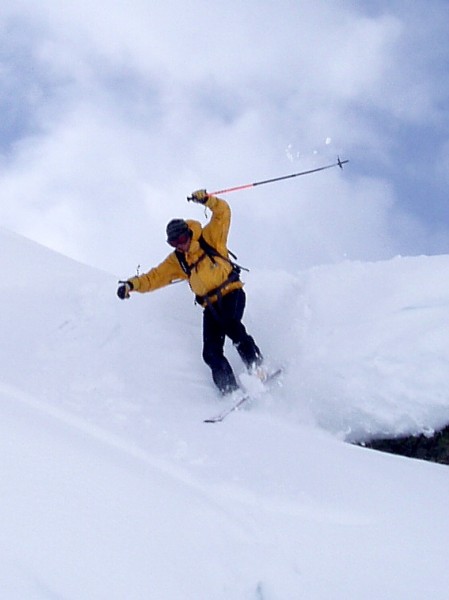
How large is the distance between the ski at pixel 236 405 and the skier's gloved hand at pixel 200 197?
2.04m

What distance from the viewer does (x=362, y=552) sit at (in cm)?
389

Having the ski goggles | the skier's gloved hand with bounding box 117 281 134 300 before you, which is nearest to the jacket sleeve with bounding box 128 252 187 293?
the skier's gloved hand with bounding box 117 281 134 300

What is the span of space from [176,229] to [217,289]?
0.84 meters

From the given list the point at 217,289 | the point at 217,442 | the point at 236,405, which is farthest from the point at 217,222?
the point at 217,442

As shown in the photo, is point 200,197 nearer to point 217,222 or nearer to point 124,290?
point 217,222

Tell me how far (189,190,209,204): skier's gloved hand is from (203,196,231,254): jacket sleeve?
0.05 m

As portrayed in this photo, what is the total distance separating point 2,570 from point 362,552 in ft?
7.02

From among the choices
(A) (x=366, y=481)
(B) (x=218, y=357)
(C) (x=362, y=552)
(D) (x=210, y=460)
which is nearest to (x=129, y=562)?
(C) (x=362, y=552)

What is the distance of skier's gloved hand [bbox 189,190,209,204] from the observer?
743cm

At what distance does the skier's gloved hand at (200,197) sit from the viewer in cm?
743

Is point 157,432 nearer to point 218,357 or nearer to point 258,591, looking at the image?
point 218,357

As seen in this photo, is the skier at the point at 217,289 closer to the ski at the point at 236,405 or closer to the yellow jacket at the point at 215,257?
the yellow jacket at the point at 215,257

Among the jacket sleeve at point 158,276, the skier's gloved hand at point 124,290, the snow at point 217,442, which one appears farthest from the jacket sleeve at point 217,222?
the snow at point 217,442

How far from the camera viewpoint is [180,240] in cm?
723
